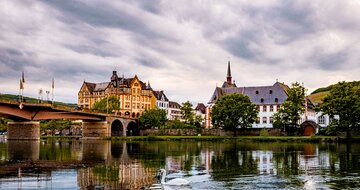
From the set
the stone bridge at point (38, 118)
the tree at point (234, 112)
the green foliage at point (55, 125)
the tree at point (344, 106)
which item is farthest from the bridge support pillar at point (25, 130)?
the tree at point (344, 106)

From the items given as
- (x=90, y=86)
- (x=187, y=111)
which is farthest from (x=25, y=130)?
(x=90, y=86)

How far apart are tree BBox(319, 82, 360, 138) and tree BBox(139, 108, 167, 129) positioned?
60.7m

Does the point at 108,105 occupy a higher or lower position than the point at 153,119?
higher

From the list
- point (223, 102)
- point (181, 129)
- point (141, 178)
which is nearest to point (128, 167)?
point (141, 178)

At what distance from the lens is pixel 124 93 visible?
180m

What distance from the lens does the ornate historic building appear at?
181m

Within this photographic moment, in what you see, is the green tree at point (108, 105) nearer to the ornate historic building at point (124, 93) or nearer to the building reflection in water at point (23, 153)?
the ornate historic building at point (124, 93)

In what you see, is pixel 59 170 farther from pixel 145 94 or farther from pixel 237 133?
pixel 145 94

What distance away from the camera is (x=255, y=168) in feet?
118

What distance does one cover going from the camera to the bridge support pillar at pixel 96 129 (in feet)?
408

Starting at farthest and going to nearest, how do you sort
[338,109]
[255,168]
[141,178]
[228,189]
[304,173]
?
[338,109]
[255,168]
[304,173]
[141,178]
[228,189]

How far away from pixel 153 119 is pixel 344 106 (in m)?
66.2

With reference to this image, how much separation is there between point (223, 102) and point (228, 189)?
92.0m

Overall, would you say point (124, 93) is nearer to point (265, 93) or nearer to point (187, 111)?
point (187, 111)
